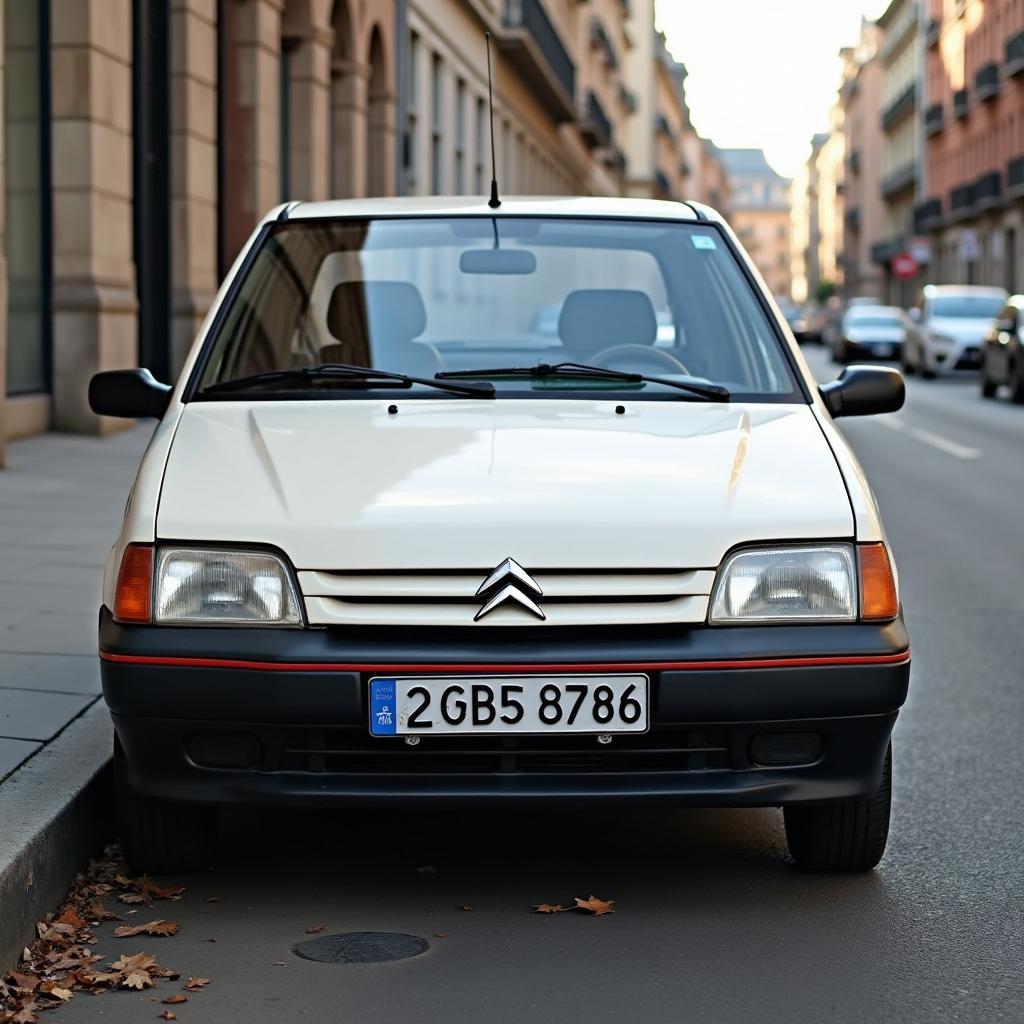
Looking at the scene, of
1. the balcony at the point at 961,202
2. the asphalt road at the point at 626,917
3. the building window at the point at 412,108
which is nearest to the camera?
the asphalt road at the point at 626,917

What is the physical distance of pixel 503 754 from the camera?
4.14 meters

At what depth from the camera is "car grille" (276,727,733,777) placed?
4137 millimetres

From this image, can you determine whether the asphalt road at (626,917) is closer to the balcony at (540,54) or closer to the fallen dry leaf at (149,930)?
the fallen dry leaf at (149,930)

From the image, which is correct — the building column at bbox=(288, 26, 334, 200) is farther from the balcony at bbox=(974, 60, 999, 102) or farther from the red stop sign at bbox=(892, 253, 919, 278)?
the balcony at bbox=(974, 60, 999, 102)

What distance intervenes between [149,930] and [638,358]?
2063mm

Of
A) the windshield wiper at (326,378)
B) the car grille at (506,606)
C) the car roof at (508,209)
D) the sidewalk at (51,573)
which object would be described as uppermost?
the car roof at (508,209)

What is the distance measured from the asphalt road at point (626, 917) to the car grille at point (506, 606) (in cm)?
67

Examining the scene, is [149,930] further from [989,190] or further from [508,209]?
[989,190]

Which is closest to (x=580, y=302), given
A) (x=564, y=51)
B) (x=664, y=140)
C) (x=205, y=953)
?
(x=205, y=953)

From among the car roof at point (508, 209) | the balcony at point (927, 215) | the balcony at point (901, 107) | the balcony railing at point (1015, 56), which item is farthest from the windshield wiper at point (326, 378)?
the balcony at point (901, 107)

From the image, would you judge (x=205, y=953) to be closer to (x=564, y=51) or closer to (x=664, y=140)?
(x=564, y=51)

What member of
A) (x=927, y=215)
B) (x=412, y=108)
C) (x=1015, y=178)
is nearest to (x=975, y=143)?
(x=927, y=215)

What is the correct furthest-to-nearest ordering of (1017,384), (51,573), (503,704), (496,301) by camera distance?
1. (1017,384)
2. (51,573)
3. (496,301)
4. (503,704)

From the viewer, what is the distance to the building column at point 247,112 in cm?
1981
